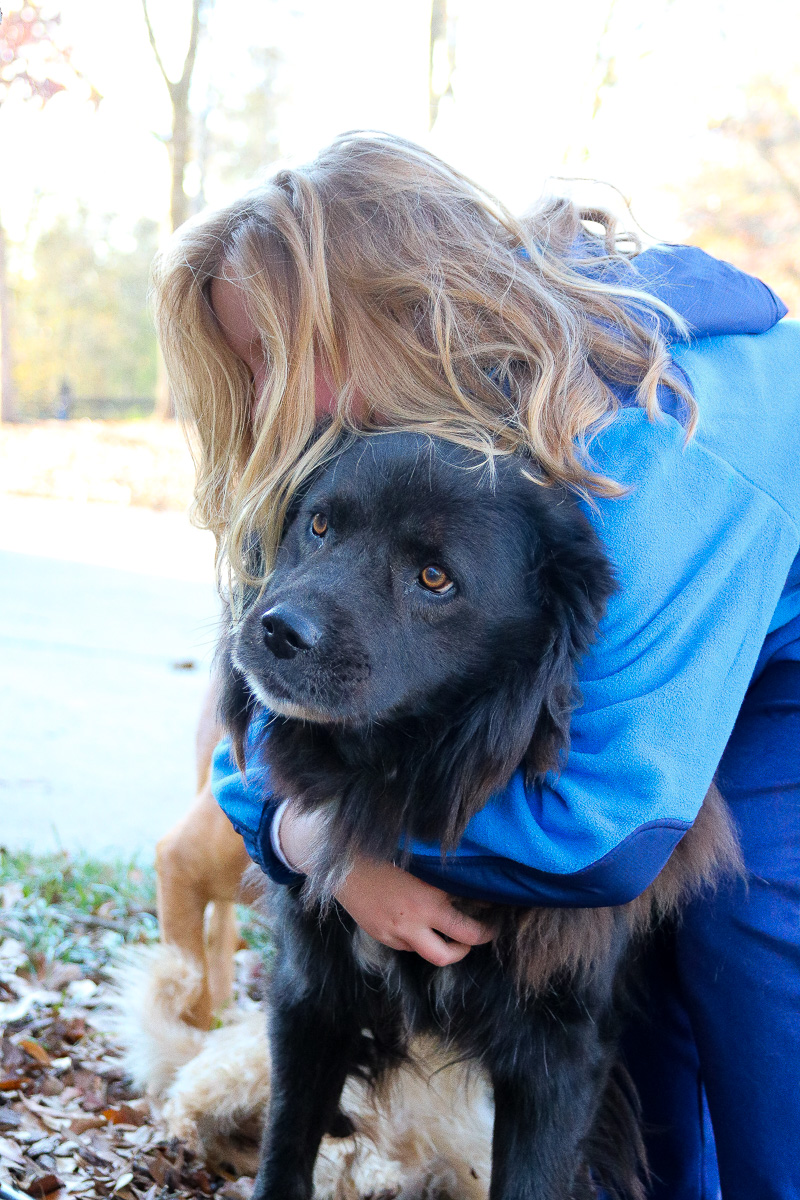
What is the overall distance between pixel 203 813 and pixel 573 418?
5.18 ft

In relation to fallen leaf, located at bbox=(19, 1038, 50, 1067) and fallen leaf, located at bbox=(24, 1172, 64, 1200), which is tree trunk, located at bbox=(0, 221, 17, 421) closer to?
fallen leaf, located at bbox=(19, 1038, 50, 1067)

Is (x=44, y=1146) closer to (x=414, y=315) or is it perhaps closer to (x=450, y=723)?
(x=450, y=723)

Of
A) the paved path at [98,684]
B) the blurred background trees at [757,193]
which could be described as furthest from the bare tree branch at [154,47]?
the blurred background trees at [757,193]

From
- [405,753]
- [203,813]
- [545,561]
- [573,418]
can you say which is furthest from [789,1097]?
[203,813]

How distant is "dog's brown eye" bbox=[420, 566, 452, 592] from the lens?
1.91 meters

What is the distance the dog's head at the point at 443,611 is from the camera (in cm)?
183

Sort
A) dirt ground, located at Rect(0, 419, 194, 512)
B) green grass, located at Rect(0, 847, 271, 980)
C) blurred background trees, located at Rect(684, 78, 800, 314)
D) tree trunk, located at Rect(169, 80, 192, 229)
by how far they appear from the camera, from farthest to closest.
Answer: blurred background trees, located at Rect(684, 78, 800, 314) → tree trunk, located at Rect(169, 80, 192, 229) → dirt ground, located at Rect(0, 419, 194, 512) → green grass, located at Rect(0, 847, 271, 980)

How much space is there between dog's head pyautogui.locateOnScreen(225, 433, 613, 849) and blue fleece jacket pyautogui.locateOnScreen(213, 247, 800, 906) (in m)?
0.07

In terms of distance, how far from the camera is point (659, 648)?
1717 mm

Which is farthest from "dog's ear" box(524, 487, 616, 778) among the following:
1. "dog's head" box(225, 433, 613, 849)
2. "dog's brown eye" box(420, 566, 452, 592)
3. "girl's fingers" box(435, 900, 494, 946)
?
"girl's fingers" box(435, 900, 494, 946)

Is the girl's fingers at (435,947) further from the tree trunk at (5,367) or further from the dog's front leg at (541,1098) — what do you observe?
the tree trunk at (5,367)

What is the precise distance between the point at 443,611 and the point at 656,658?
15.8 inches

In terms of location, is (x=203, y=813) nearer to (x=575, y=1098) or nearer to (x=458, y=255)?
(x=575, y=1098)

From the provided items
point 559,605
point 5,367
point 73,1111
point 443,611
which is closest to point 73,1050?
point 73,1111
